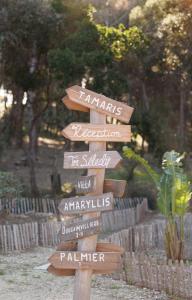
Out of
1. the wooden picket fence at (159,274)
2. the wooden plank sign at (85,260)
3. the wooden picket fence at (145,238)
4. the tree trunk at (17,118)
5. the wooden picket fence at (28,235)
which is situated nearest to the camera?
the wooden plank sign at (85,260)

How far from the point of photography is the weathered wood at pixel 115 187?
6391mm

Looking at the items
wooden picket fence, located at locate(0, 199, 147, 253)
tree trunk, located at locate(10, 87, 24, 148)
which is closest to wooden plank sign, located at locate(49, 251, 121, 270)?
wooden picket fence, located at locate(0, 199, 147, 253)

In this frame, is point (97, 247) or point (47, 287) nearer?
point (97, 247)

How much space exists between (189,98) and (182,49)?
30.9 feet

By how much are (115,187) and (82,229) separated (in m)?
0.61

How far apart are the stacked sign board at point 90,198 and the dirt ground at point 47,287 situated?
2515 mm

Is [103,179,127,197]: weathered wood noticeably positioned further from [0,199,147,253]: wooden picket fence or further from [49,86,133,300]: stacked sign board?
[0,199,147,253]: wooden picket fence

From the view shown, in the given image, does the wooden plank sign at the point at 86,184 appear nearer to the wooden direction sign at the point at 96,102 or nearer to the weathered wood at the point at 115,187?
the weathered wood at the point at 115,187

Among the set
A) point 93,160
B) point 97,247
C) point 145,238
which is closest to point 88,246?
point 97,247

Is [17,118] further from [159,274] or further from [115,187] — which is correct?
[115,187]

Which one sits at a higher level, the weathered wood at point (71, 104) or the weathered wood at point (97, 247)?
the weathered wood at point (71, 104)

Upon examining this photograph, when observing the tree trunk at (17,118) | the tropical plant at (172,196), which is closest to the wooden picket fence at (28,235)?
the tropical plant at (172,196)

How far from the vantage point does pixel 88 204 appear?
248 inches

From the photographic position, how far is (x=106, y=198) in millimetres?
6281
